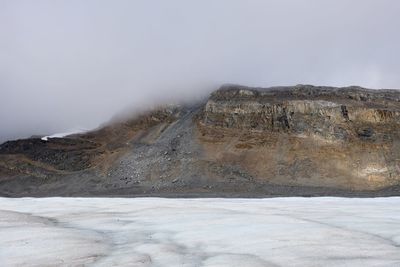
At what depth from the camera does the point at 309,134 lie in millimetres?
106438

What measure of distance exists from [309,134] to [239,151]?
14443 mm

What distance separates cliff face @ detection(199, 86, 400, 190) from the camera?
94.7 m

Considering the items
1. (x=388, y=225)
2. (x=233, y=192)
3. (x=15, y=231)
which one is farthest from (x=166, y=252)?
(x=233, y=192)

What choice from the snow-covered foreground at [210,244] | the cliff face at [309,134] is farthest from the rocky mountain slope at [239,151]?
the snow-covered foreground at [210,244]

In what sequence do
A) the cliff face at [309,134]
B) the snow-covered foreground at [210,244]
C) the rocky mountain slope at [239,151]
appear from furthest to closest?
the cliff face at [309,134]
the rocky mountain slope at [239,151]
the snow-covered foreground at [210,244]

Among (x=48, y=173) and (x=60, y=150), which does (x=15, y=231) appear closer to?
(x=48, y=173)

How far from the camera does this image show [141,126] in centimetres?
13100

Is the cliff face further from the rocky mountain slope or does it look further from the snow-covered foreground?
the snow-covered foreground

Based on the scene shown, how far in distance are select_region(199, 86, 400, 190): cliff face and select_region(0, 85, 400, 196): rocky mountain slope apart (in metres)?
0.20

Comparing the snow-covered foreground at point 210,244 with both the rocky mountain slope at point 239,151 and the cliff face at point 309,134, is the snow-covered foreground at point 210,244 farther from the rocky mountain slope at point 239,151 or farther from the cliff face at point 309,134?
the cliff face at point 309,134

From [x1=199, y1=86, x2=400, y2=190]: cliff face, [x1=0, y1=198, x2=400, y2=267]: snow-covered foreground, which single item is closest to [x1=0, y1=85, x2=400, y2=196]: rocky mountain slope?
[x1=199, y1=86, x2=400, y2=190]: cliff face

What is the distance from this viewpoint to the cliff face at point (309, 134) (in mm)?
94688

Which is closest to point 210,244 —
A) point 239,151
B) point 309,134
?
point 239,151

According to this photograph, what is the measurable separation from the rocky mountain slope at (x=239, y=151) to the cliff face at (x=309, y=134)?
0.65 ft
